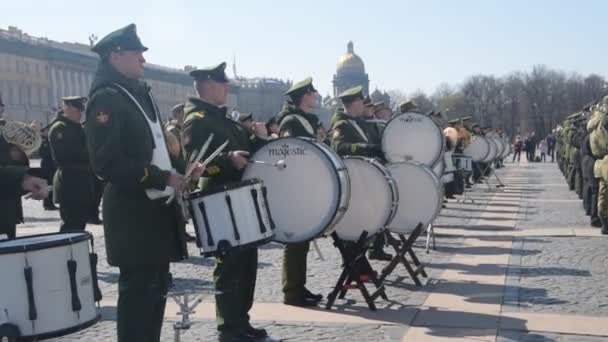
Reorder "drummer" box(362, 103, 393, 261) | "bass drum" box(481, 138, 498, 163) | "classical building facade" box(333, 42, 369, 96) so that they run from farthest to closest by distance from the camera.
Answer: "classical building facade" box(333, 42, 369, 96)
"bass drum" box(481, 138, 498, 163)
"drummer" box(362, 103, 393, 261)

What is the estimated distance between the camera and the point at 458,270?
32.9 ft

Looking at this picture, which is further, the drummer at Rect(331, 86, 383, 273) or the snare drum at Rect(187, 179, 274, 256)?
the drummer at Rect(331, 86, 383, 273)

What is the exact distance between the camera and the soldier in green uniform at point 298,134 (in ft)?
26.2

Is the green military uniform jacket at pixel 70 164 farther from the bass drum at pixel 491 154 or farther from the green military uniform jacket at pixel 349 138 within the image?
the bass drum at pixel 491 154

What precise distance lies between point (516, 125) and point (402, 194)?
107789 mm

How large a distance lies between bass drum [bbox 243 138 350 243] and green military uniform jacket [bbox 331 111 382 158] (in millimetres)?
2140

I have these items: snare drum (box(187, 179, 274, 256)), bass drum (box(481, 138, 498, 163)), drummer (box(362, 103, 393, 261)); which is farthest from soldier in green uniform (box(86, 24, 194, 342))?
bass drum (box(481, 138, 498, 163))

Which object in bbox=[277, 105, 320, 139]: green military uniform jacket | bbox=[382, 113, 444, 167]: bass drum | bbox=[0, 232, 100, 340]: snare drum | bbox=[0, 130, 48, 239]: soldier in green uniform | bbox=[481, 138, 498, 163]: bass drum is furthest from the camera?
bbox=[481, 138, 498, 163]: bass drum

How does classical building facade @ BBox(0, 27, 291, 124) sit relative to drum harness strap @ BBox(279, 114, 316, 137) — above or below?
above

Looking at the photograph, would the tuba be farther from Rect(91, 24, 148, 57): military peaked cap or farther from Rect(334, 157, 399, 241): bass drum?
Rect(334, 157, 399, 241): bass drum

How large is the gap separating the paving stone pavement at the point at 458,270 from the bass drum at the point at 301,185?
92 cm

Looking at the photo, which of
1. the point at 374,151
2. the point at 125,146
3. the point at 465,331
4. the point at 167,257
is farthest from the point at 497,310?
the point at 125,146

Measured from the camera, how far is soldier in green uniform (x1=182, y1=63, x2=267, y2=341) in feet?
21.0

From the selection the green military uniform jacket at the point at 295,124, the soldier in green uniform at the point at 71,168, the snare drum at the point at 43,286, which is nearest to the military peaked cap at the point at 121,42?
the snare drum at the point at 43,286
